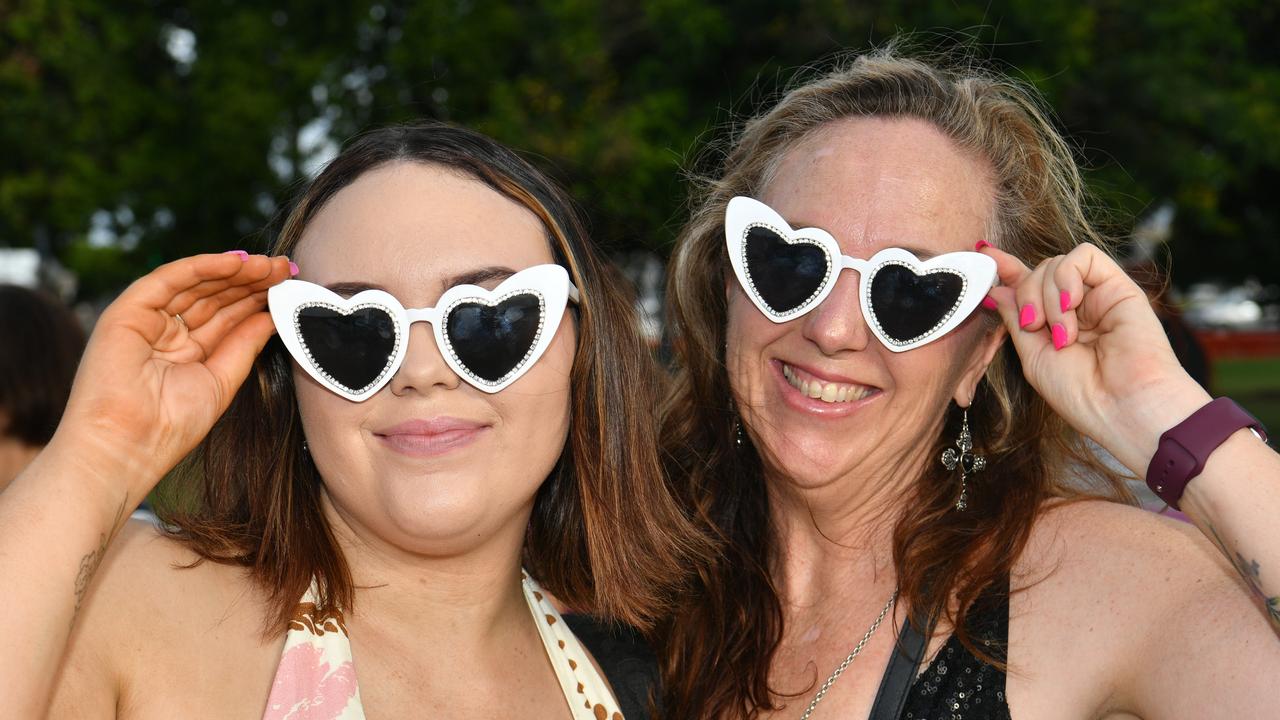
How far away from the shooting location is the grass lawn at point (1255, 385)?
18656mm

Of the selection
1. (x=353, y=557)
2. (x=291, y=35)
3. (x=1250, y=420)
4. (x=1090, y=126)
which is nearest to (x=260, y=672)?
(x=353, y=557)

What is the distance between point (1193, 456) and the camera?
95.8 inches

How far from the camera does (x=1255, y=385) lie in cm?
2381

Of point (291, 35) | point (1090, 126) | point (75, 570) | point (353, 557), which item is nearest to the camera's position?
point (75, 570)

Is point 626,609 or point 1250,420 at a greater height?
point 1250,420

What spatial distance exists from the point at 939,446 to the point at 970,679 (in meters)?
0.79

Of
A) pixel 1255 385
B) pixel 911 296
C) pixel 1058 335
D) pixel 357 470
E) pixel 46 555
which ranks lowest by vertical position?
pixel 1255 385

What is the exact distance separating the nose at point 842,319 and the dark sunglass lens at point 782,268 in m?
0.05

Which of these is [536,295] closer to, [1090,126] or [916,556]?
[916,556]

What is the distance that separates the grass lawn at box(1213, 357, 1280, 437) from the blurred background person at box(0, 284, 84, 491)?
14.2m

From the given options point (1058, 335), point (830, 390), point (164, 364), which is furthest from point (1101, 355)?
point (164, 364)

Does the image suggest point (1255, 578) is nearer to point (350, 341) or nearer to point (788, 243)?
point (788, 243)

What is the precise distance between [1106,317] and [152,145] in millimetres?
10560

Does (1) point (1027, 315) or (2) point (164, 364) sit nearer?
(2) point (164, 364)
